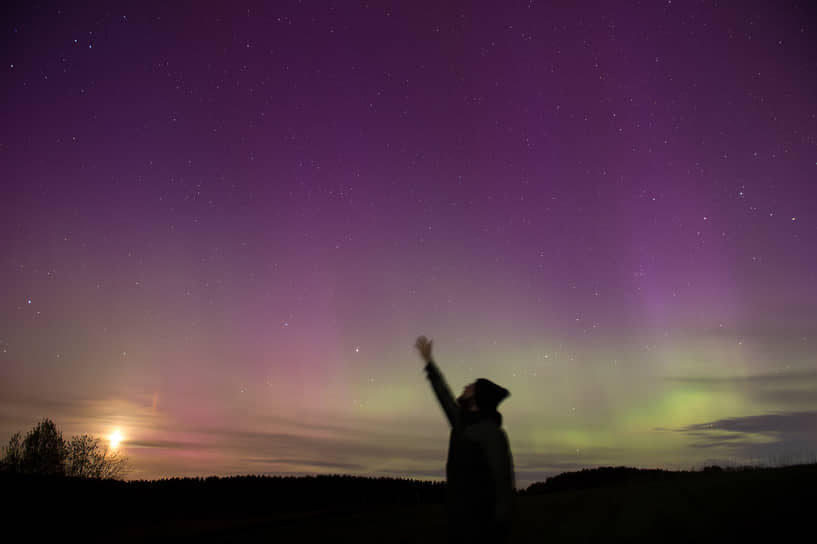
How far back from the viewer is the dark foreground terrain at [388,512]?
1108 centimetres

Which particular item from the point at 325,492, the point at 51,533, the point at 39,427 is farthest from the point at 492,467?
the point at 39,427

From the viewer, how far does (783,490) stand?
40.3ft

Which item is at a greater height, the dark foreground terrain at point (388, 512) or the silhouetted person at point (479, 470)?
the silhouetted person at point (479, 470)

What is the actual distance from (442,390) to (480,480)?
97cm

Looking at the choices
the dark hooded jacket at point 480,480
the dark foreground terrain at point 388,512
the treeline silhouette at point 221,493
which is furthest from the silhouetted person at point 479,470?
the treeline silhouette at point 221,493

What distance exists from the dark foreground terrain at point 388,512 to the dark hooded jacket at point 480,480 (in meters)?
6.11

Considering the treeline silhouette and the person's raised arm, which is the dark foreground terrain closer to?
the treeline silhouette

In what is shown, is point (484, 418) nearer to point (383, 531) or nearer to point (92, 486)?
point (383, 531)

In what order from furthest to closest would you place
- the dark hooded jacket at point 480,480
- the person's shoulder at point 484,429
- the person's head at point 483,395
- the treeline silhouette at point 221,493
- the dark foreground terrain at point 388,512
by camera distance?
the treeline silhouette at point 221,493 < the dark foreground terrain at point 388,512 < the person's head at point 483,395 < the person's shoulder at point 484,429 < the dark hooded jacket at point 480,480

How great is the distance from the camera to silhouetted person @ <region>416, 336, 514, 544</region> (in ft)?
17.7

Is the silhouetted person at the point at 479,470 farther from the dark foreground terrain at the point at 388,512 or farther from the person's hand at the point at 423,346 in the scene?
the dark foreground terrain at the point at 388,512

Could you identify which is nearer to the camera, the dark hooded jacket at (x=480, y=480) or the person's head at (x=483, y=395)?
the dark hooded jacket at (x=480, y=480)

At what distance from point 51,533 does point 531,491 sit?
20.7 m

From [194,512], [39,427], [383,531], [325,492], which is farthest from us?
[39,427]
